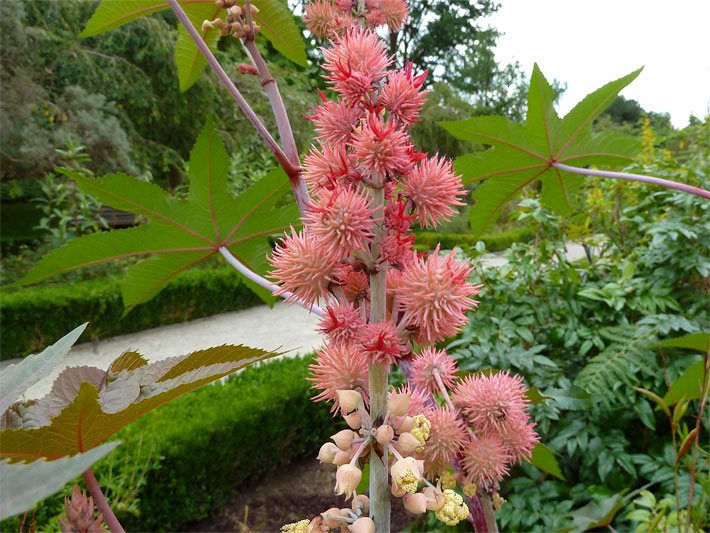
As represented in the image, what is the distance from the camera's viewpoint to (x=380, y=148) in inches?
18.5

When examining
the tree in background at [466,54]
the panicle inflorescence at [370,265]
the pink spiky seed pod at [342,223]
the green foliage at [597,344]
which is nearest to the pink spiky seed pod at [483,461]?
the panicle inflorescence at [370,265]

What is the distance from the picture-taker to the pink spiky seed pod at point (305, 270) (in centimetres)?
51

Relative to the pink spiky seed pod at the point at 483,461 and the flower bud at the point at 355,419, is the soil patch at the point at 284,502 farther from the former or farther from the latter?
the flower bud at the point at 355,419

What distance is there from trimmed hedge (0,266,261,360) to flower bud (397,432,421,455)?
6.14 meters

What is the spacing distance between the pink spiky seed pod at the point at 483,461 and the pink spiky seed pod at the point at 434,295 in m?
0.22

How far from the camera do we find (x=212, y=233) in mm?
1254

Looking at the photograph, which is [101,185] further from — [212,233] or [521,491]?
[521,491]

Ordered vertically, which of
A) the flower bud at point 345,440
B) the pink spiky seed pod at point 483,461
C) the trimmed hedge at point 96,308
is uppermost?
the flower bud at point 345,440

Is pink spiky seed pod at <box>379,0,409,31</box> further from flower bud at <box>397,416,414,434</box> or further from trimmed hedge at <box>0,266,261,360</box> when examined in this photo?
trimmed hedge at <box>0,266,261,360</box>

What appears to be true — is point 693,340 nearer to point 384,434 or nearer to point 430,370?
point 430,370

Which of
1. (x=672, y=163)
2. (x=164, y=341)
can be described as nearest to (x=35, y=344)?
(x=164, y=341)

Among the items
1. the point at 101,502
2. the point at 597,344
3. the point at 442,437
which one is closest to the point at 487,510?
the point at 442,437

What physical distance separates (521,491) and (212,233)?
1.88 meters

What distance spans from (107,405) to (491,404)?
45cm
